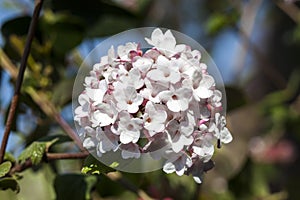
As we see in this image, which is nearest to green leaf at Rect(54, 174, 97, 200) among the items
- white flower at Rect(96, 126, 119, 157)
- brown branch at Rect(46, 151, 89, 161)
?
brown branch at Rect(46, 151, 89, 161)

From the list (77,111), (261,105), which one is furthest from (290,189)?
(77,111)

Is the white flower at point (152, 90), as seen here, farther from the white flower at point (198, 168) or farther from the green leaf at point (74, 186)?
the green leaf at point (74, 186)

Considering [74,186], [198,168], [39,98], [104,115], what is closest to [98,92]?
[104,115]

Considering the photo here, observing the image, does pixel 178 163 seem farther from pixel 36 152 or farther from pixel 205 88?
pixel 36 152

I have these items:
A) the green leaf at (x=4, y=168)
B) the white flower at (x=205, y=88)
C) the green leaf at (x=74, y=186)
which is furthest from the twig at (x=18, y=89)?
the white flower at (x=205, y=88)

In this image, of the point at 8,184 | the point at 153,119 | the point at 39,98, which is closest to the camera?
the point at 153,119

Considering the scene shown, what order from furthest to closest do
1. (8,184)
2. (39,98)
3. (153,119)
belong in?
1. (39,98)
2. (8,184)
3. (153,119)

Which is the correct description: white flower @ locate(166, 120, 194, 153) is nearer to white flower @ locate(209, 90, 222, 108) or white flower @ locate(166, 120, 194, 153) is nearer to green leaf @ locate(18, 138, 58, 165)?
white flower @ locate(209, 90, 222, 108)
